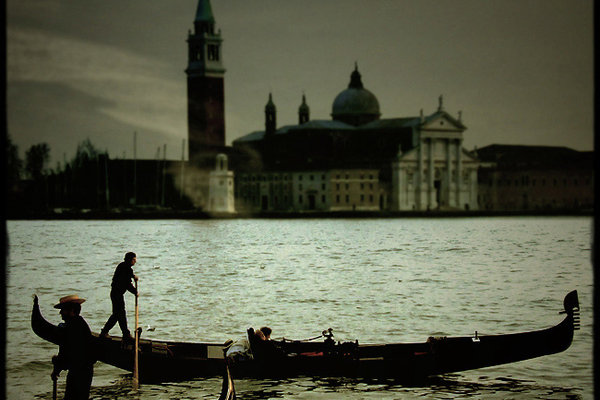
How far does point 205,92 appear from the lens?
75500mm

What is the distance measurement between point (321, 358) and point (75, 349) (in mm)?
4316

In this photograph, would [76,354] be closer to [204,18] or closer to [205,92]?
[205,92]

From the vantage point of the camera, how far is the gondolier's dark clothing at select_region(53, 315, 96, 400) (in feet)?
26.0

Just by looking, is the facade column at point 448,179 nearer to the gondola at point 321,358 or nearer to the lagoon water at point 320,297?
the lagoon water at point 320,297

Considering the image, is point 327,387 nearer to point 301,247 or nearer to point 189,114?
point 301,247

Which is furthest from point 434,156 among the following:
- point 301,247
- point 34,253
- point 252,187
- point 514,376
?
point 514,376

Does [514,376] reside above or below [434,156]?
below

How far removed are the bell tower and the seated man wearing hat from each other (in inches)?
2663

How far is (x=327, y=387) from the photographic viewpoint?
39.5 ft

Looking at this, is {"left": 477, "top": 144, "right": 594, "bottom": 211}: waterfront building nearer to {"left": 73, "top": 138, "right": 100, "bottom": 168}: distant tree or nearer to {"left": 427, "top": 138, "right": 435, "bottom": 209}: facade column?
{"left": 427, "top": 138, "right": 435, "bottom": 209}: facade column

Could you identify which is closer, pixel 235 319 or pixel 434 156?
pixel 235 319

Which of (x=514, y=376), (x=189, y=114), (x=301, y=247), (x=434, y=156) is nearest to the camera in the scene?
(x=514, y=376)

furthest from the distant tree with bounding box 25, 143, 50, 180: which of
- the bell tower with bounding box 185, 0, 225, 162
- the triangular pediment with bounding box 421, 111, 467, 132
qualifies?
the triangular pediment with bounding box 421, 111, 467, 132

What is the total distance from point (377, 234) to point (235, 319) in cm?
3962
